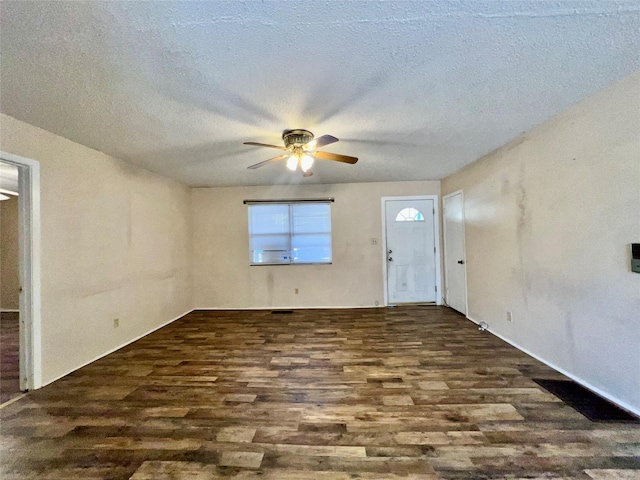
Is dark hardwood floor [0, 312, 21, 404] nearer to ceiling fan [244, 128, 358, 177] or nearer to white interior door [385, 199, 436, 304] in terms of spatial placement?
ceiling fan [244, 128, 358, 177]

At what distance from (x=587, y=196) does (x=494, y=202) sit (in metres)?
1.21

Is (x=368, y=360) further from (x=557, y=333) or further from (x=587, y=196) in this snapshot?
(x=587, y=196)

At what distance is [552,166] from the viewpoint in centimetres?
238

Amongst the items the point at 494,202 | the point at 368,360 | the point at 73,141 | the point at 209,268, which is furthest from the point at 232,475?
the point at 209,268

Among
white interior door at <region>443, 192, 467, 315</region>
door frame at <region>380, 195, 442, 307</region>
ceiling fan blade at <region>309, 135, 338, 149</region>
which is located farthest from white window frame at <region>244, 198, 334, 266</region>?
ceiling fan blade at <region>309, 135, 338, 149</region>

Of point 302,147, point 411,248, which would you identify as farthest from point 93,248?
point 411,248

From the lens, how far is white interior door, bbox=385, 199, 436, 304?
4852 mm

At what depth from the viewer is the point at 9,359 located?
9.30ft

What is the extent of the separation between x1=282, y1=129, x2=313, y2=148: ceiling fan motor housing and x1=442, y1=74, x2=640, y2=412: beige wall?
2.19 metres

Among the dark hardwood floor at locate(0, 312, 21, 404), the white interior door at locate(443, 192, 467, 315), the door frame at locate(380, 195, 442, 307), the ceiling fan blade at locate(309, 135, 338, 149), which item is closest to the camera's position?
the ceiling fan blade at locate(309, 135, 338, 149)

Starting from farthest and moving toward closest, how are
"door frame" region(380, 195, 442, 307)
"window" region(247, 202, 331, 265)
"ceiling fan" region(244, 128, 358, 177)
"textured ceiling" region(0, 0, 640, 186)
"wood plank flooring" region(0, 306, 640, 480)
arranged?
1. "window" region(247, 202, 331, 265)
2. "door frame" region(380, 195, 442, 307)
3. "ceiling fan" region(244, 128, 358, 177)
4. "wood plank flooring" region(0, 306, 640, 480)
5. "textured ceiling" region(0, 0, 640, 186)

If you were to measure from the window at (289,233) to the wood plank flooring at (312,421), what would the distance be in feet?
7.05

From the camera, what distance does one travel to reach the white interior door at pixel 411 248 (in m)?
4.85

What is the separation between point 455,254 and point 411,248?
2.45 feet
